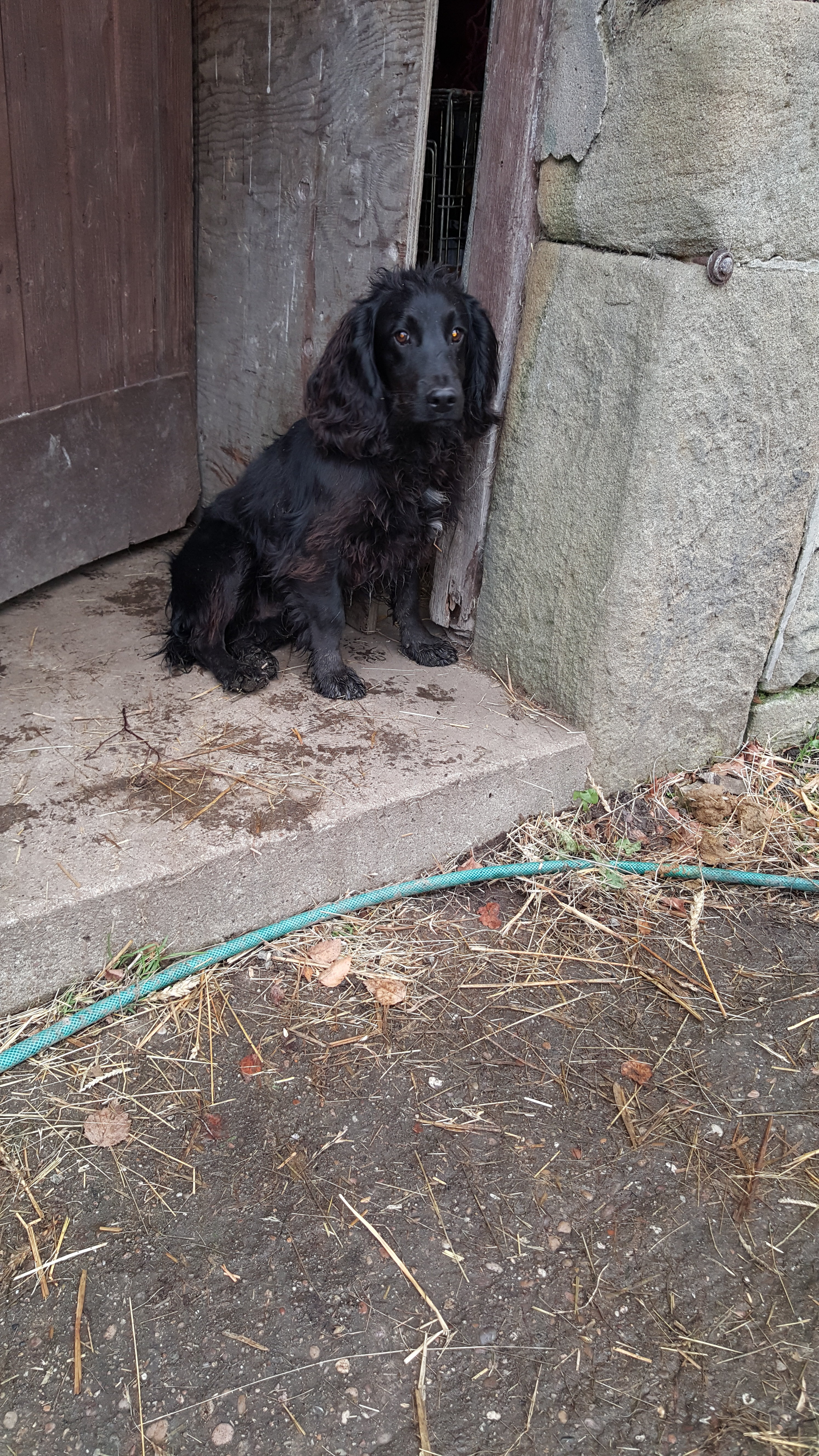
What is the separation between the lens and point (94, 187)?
3193mm

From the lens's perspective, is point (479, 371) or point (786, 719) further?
point (786, 719)

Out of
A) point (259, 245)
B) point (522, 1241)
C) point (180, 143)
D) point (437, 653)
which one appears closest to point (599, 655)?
point (437, 653)

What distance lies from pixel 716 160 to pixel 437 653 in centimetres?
→ 163

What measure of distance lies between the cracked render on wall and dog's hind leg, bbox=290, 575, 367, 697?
1.64 ft

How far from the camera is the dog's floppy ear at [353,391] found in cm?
274

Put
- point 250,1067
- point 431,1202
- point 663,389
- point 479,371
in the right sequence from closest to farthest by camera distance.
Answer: point 431,1202, point 250,1067, point 663,389, point 479,371

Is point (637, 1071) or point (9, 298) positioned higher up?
point (9, 298)

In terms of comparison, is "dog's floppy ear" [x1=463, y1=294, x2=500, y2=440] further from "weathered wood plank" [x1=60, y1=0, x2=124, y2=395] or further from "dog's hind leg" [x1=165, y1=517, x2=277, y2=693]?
"weathered wood plank" [x1=60, y1=0, x2=124, y2=395]

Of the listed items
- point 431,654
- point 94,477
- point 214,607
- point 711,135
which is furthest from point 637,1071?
point 94,477

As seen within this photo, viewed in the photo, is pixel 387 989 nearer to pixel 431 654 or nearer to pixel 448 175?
pixel 431 654

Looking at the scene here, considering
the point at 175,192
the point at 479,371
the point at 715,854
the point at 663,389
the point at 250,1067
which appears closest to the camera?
the point at 250,1067

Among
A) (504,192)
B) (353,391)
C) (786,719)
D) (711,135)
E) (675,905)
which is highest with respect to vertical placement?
(711,135)

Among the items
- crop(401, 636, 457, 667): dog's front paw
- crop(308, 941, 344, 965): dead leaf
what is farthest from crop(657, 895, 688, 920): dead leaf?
crop(401, 636, 457, 667): dog's front paw

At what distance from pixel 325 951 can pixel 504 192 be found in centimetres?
214
